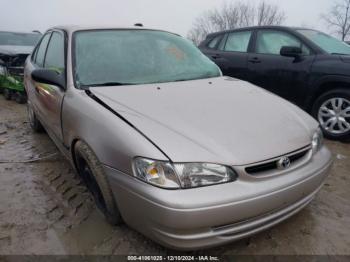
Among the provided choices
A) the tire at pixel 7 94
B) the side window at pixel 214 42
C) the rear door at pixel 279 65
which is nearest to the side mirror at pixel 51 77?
the rear door at pixel 279 65

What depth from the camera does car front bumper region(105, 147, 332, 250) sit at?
1.78m

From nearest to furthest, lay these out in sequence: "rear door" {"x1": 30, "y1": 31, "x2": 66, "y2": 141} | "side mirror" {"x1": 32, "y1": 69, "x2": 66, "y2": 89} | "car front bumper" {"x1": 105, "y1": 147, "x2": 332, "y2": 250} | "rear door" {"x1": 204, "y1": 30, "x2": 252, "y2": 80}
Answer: "car front bumper" {"x1": 105, "y1": 147, "x2": 332, "y2": 250} → "side mirror" {"x1": 32, "y1": 69, "x2": 66, "y2": 89} → "rear door" {"x1": 30, "y1": 31, "x2": 66, "y2": 141} → "rear door" {"x1": 204, "y1": 30, "x2": 252, "y2": 80}

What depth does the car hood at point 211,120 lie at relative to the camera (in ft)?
6.42

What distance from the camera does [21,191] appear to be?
10.3ft

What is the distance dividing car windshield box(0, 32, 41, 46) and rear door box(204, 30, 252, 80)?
6809 millimetres

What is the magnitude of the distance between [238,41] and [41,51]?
10.7 ft

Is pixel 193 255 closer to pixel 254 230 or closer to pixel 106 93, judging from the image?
pixel 254 230

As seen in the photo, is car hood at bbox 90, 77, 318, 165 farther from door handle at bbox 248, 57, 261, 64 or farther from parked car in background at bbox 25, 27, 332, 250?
door handle at bbox 248, 57, 261, 64

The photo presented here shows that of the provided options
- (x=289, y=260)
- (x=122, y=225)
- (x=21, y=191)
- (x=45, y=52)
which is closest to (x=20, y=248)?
(x=122, y=225)

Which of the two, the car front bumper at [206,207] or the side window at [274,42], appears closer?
the car front bumper at [206,207]

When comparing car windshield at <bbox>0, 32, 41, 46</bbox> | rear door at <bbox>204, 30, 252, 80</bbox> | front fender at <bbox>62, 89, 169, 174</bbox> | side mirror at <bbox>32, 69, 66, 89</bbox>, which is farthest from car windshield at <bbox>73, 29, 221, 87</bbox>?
car windshield at <bbox>0, 32, 41, 46</bbox>

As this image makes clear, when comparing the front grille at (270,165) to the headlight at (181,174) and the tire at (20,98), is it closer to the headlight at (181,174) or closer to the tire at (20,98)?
the headlight at (181,174)

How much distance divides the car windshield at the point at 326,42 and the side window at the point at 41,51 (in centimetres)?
363

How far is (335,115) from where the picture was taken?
172 inches
